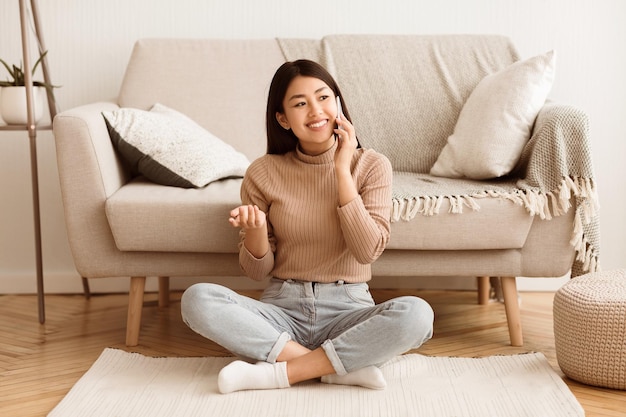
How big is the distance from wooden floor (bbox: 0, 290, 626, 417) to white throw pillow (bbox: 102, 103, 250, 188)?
471 mm

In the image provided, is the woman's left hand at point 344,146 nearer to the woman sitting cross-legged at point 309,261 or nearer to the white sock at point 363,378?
the woman sitting cross-legged at point 309,261

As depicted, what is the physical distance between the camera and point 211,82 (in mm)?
A: 2619

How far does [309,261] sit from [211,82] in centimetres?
97

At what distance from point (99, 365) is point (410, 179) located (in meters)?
1.01

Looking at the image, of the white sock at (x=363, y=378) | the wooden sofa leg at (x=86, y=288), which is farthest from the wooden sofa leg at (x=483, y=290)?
the wooden sofa leg at (x=86, y=288)

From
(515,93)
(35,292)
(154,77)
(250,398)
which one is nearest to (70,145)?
(154,77)

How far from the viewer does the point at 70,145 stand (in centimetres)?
205

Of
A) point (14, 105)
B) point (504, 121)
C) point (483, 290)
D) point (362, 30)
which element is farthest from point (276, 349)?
point (362, 30)

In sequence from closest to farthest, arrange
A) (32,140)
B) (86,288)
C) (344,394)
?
1. (344,394)
2. (32,140)
3. (86,288)

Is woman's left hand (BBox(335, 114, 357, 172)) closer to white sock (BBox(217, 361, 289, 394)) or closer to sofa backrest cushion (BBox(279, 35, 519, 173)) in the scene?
white sock (BBox(217, 361, 289, 394))

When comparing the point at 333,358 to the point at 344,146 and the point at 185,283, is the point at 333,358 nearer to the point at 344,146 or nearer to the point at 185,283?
Answer: the point at 344,146

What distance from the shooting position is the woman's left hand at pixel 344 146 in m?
1.82

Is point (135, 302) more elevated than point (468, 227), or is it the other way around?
point (468, 227)

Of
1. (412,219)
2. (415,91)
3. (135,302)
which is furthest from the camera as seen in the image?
(415,91)
